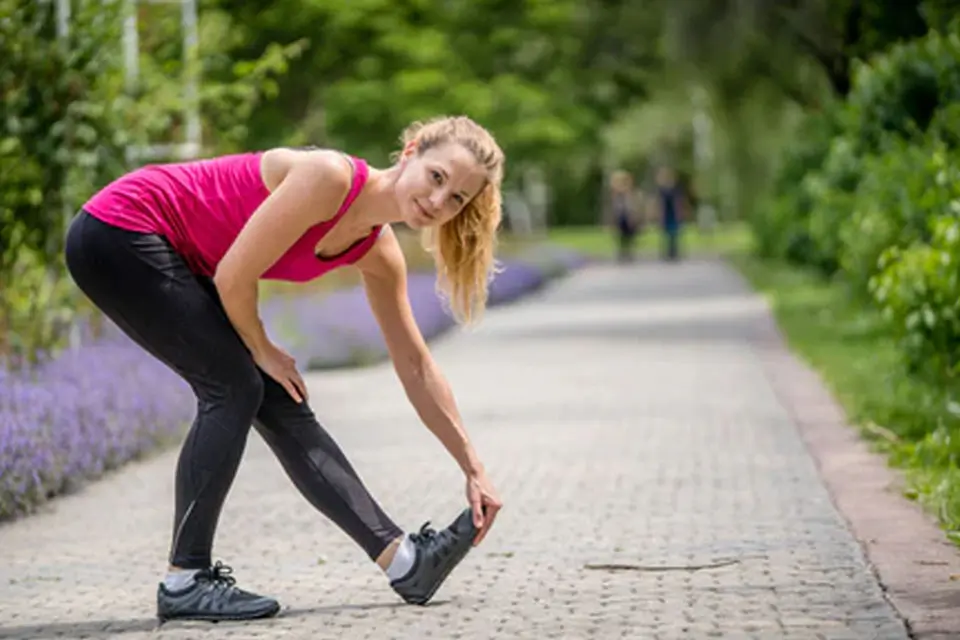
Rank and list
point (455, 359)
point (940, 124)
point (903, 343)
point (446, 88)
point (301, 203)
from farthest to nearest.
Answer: point (446, 88) < point (455, 359) < point (940, 124) < point (903, 343) < point (301, 203)

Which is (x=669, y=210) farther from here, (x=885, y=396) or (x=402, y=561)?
(x=402, y=561)

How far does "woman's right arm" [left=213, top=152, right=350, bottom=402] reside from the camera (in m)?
5.90

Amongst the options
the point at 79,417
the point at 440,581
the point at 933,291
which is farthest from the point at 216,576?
the point at 933,291

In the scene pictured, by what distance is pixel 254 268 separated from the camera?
5930 millimetres

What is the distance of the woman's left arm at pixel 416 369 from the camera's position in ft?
20.8

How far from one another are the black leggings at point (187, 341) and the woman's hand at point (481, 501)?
2.05 feet

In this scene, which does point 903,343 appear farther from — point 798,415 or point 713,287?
point 713,287

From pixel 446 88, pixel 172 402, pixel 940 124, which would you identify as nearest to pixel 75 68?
pixel 172 402

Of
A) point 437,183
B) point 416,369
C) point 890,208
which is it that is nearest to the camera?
point 437,183

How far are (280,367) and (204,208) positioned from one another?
1.52 ft

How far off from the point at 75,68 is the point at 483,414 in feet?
9.36

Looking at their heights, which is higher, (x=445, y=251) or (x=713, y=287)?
(x=445, y=251)

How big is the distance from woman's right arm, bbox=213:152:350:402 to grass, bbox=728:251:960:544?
2414 mm

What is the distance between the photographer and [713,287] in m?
30.1
